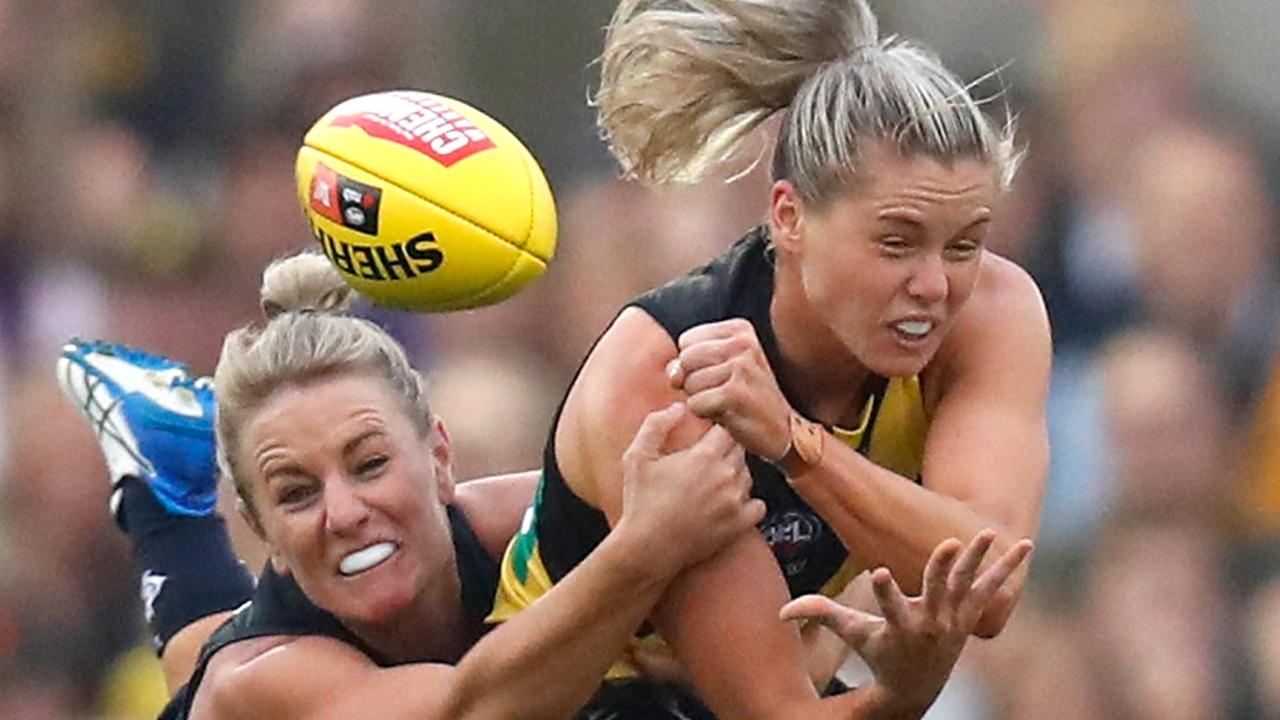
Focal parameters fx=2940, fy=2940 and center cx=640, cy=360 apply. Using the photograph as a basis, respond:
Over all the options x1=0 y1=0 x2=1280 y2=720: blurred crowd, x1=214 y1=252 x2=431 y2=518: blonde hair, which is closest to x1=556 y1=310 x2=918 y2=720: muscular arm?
x1=214 y1=252 x2=431 y2=518: blonde hair

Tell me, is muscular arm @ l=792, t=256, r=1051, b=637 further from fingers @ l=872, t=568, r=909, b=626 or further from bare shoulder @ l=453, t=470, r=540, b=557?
bare shoulder @ l=453, t=470, r=540, b=557

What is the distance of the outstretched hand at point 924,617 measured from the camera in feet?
11.5

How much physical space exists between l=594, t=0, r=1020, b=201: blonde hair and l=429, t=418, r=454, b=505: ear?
0.48 metres

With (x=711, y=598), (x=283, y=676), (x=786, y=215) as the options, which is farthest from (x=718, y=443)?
(x=283, y=676)

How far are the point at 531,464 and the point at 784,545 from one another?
7.94ft

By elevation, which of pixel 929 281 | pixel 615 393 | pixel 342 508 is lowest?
pixel 342 508

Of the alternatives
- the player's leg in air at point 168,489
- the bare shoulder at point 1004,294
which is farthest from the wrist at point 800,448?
the player's leg in air at point 168,489

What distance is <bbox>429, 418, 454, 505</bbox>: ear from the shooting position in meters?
4.36

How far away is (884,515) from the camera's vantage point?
375cm

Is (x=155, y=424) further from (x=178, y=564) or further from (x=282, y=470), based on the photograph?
(x=282, y=470)

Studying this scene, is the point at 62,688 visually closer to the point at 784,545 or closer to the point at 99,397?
the point at 99,397

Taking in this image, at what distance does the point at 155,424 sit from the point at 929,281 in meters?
1.98

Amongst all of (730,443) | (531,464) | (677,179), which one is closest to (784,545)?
(730,443)

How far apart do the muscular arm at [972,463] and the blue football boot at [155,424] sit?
5.71ft
